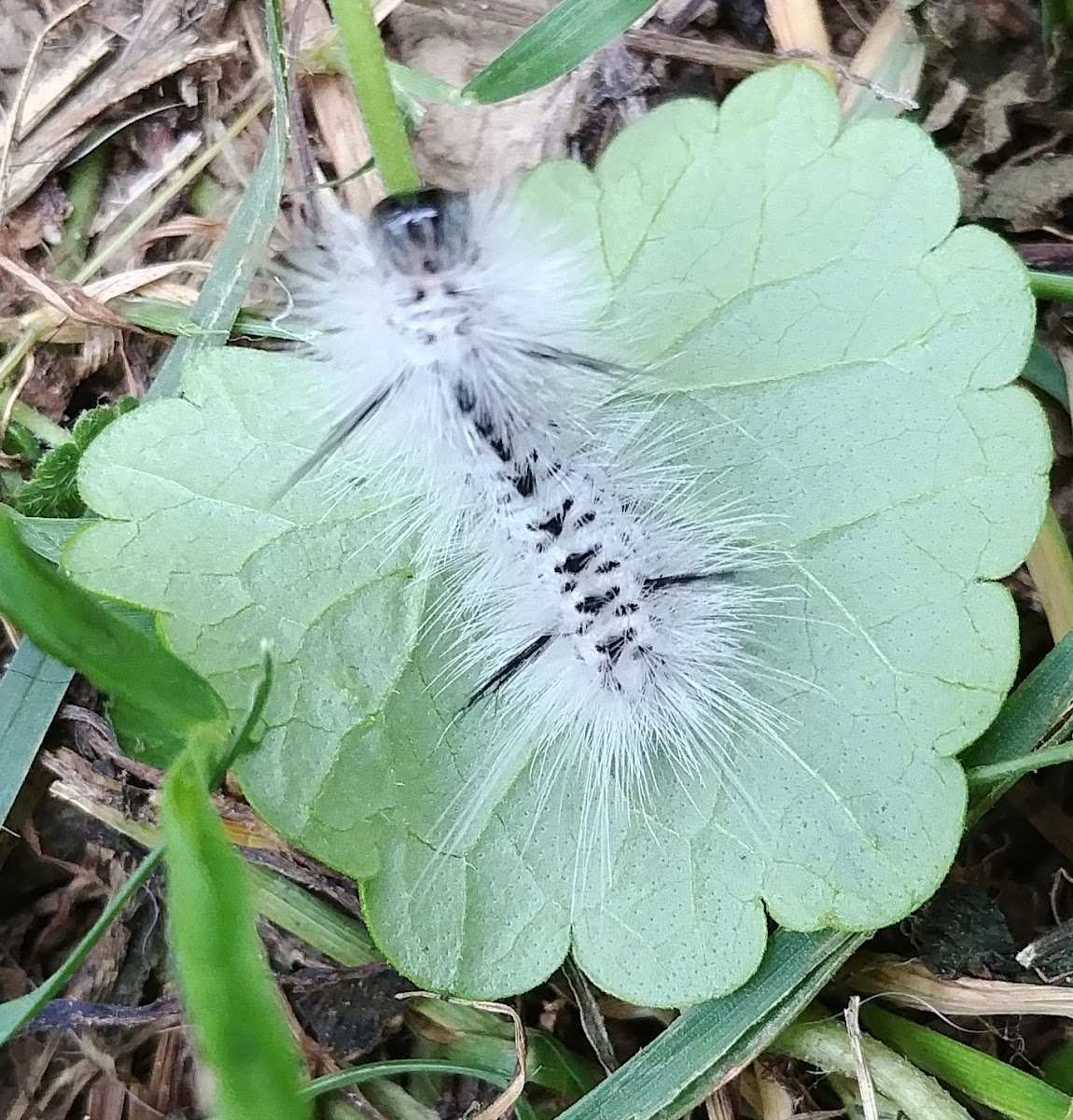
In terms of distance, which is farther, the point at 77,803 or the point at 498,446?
the point at 77,803

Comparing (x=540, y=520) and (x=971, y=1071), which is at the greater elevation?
(x=540, y=520)

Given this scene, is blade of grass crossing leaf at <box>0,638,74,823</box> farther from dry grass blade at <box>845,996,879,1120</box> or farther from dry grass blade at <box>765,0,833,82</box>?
dry grass blade at <box>765,0,833,82</box>

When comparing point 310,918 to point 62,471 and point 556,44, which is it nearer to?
point 62,471

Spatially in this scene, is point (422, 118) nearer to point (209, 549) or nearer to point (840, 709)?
point (209, 549)

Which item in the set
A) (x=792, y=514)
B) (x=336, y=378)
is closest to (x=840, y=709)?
(x=792, y=514)

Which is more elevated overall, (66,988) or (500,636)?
(500,636)

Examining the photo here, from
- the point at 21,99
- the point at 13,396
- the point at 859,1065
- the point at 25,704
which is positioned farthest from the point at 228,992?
the point at 21,99

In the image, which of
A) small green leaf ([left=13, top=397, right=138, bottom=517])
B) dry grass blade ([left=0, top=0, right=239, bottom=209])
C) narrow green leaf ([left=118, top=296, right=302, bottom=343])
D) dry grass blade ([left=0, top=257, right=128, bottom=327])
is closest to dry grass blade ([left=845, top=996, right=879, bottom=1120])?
narrow green leaf ([left=118, top=296, right=302, bottom=343])
